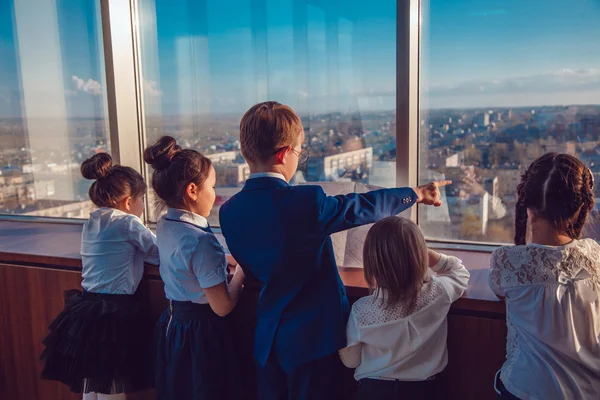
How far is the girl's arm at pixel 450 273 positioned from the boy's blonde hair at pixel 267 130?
0.52 m

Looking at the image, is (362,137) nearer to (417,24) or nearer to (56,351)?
(417,24)

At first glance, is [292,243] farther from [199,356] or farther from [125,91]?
[125,91]

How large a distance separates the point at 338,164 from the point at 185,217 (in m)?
0.74

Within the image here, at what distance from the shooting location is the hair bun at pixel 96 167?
74.9 inches

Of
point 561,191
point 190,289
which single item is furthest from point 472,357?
point 190,289

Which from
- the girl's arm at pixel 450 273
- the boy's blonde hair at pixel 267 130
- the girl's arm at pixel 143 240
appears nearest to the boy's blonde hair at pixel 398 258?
the girl's arm at pixel 450 273

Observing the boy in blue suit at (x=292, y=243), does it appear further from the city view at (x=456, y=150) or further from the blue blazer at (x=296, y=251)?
the city view at (x=456, y=150)

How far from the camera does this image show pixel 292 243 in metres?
1.41

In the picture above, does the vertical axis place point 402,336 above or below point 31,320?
above

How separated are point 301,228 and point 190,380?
0.69 meters

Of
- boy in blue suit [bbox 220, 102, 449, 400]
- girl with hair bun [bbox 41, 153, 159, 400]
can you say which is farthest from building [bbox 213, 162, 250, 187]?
boy in blue suit [bbox 220, 102, 449, 400]

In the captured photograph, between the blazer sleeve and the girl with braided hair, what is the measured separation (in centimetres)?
31

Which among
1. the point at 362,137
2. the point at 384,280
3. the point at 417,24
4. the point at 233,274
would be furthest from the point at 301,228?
the point at 417,24

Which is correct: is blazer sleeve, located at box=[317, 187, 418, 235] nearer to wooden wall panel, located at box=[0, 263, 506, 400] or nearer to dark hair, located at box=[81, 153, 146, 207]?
wooden wall panel, located at box=[0, 263, 506, 400]
